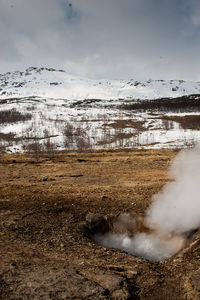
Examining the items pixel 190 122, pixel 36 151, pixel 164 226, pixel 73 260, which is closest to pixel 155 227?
pixel 164 226

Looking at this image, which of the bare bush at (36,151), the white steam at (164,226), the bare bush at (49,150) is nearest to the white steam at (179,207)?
the white steam at (164,226)

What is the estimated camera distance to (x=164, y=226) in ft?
17.6

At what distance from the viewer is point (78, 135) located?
58.7 meters

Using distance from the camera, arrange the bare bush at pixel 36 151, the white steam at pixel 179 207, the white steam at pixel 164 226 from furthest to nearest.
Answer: the bare bush at pixel 36 151 → the white steam at pixel 179 207 → the white steam at pixel 164 226

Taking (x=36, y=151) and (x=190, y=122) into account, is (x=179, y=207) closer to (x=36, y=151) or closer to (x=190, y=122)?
(x=36, y=151)

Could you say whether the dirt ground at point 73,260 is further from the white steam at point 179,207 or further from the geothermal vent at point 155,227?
the white steam at point 179,207

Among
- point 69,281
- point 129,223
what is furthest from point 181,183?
point 69,281

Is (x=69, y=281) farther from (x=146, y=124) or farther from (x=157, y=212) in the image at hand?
(x=146, y=124)

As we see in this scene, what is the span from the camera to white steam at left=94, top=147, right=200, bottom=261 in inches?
192

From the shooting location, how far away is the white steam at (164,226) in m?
4.88

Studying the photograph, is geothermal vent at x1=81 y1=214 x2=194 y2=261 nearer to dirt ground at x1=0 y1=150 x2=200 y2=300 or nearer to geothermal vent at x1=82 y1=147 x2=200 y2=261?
geothermal vent at x1=82 y1=147 x2=200 y2=261

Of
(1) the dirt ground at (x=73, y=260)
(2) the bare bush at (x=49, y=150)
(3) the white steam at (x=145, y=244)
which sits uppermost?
(2) the bare bush at (x=49, y=150)

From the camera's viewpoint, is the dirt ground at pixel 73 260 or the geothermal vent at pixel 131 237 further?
the geothermal vent at pixel 131 237

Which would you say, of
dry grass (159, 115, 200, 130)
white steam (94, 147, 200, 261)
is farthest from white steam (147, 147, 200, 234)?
dry grass (159, 115, 200, 130)
